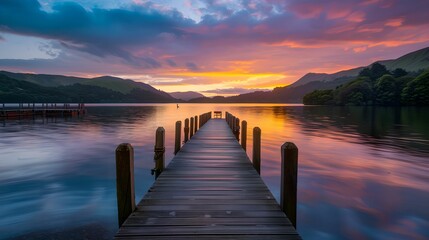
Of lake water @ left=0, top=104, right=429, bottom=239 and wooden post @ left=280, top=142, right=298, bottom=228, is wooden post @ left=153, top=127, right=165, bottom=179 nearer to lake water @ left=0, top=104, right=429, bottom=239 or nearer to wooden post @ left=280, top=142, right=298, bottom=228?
lake water @ left=0, top=104, right=429, bottom=239

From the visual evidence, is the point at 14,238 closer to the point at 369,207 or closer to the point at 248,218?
the point at 248,218

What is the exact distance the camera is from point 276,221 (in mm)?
5012

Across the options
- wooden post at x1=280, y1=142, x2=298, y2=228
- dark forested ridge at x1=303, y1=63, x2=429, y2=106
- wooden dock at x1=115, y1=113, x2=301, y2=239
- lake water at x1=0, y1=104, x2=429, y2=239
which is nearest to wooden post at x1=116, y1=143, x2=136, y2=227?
wooden dock at x1=115, y1=113, x2=301, y2=239

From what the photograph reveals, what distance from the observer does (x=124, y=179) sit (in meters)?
5.12

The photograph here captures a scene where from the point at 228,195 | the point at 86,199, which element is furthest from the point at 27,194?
the point at 228,195

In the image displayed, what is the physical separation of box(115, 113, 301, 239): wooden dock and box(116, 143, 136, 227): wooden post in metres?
0.20

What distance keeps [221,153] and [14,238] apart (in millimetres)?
7789

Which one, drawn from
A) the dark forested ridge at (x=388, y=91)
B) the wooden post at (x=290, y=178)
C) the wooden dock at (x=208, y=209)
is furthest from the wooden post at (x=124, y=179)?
the dark forested ridge at (x=388, y=91)

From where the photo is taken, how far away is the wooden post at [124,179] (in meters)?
5.07

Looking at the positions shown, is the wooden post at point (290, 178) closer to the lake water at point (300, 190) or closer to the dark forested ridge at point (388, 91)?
the lake water at point (300, 190)

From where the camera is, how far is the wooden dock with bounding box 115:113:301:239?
4.54 metres

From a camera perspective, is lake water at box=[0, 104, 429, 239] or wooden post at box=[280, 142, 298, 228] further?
lake water at box=[0, 104, 429, 239]

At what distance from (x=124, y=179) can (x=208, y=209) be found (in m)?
1.83

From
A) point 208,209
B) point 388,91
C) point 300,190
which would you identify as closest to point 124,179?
point 208,209
